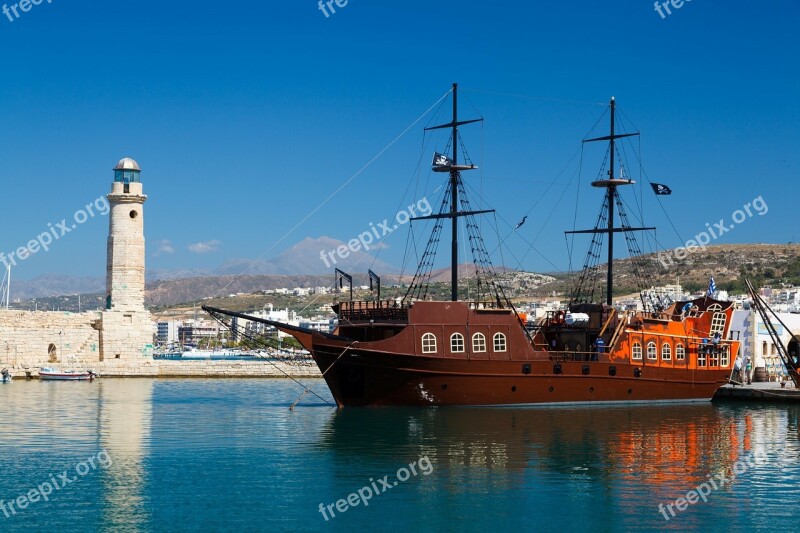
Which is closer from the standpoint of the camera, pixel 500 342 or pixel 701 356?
pixel 500 342

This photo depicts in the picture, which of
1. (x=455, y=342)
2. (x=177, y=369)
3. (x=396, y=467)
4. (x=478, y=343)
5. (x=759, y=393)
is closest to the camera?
(x=396, y=467)

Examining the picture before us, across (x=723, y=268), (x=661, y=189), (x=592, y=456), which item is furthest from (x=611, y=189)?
(x=723, y=268)

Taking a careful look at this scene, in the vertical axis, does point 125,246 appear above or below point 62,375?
above

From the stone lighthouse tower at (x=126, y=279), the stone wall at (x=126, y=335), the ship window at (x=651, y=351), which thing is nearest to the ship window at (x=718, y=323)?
the ship window at (x=651, y=351)

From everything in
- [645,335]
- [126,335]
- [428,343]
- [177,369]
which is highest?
[126,335]

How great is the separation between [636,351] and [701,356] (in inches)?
160

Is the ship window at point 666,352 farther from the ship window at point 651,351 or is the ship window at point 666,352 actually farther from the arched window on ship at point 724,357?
the arched window on ship at point 724,357

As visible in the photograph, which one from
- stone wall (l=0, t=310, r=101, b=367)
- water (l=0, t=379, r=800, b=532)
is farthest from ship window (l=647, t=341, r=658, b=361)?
stone wall (l=0, t=310, r=101, b=367)

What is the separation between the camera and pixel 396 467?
22.9 m

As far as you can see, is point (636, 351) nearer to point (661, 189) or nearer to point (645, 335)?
point (645, 335)

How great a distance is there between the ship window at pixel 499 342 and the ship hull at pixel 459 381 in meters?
0.47

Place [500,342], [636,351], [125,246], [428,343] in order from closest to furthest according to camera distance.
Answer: [428,343]
[500,342]
[636,351]
[125,246]

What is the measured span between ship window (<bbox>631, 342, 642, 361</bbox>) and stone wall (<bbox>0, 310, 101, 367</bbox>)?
2843cm

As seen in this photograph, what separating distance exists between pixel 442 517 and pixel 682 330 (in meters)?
24.6
